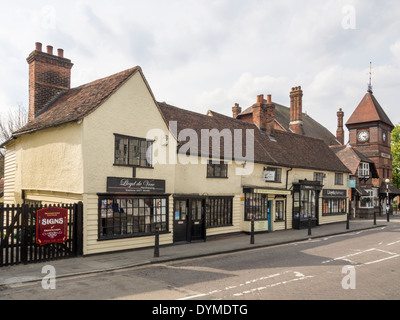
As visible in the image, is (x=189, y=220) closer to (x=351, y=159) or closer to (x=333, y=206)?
(x=333, y=206)

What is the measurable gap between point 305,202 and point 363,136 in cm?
2915

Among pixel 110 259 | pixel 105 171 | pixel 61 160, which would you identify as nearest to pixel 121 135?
pixel 105 171

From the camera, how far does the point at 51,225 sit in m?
12.1

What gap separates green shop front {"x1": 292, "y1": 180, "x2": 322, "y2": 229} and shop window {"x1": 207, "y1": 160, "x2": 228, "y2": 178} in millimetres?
7250

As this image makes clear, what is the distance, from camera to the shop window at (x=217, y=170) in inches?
720

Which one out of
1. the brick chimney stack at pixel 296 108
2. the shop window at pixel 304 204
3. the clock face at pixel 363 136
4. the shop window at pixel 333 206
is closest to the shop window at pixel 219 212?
the shop window at pixel 304 204

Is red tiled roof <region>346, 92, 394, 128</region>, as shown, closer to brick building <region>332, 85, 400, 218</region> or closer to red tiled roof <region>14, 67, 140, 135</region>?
brick building <region>332, 85, 400, 218</region>

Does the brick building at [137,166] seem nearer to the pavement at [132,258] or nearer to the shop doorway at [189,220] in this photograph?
the shop doorway at [189,220]

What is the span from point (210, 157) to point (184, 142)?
1.66 m

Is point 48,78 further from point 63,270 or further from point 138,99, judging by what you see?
point 63,270

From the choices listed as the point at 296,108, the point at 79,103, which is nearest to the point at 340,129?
the point at 296,108

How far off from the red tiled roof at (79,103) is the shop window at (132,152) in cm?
172

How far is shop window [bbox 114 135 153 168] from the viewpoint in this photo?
14188mm

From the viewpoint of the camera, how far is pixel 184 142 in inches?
691
